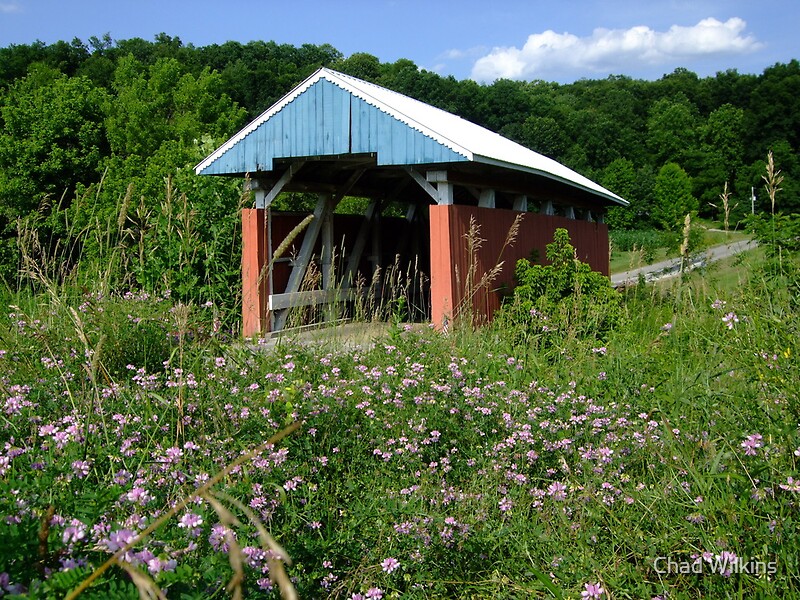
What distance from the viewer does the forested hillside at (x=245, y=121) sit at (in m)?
20.6

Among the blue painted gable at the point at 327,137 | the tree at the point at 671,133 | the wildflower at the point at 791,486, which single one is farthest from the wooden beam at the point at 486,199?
the tree at the point at 671,133

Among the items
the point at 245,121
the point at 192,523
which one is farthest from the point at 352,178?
the point at 245,121

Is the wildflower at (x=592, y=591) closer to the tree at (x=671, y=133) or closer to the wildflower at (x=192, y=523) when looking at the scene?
the wildflower at (x=192, y=523)

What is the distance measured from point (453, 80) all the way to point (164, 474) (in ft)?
221

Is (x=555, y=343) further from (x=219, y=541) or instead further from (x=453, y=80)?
(x=453, y=80)

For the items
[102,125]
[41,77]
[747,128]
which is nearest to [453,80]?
[747,128]

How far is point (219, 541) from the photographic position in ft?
7.64

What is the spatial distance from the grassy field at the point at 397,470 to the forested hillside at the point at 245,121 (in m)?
1.53

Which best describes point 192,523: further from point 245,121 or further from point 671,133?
point 671,133

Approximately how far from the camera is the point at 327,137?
10398 millimetres

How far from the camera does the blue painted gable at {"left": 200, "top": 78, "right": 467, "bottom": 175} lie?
983 centimetres

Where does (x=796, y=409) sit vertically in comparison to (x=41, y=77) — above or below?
below

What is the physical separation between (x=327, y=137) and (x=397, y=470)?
724 cm

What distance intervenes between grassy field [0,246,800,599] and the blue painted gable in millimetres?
5134
